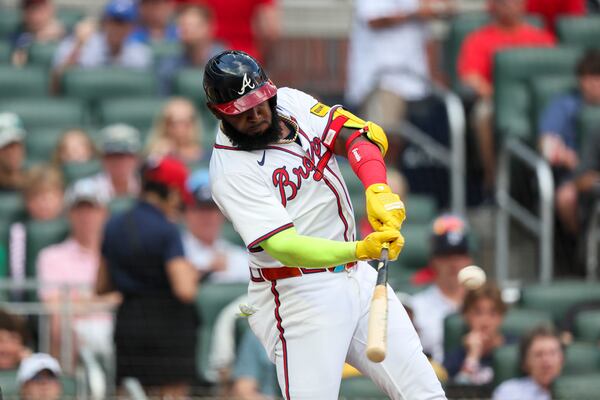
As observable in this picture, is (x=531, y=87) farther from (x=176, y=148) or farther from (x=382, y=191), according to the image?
(x=382, y=191)

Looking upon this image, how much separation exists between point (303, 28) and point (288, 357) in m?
7.34

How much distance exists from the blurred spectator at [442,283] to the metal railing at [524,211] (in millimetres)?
839

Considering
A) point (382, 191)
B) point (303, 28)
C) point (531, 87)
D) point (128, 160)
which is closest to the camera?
point (382, 191)

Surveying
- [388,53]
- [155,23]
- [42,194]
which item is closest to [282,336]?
[42,194]

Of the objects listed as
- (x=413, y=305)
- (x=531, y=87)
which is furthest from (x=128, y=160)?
(x=531, y=87)

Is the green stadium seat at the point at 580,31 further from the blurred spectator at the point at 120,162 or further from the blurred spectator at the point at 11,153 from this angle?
the blurred spectator at the point at 11,153

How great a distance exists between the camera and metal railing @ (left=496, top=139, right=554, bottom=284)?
8898mm

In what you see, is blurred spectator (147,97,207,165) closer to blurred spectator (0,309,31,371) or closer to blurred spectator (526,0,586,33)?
blurred spectator (0,309,31,371)

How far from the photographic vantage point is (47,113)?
32.3 feet

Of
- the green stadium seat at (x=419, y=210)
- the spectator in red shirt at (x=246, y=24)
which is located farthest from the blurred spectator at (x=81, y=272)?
the spectator in red shirt at (x=246, y=24)

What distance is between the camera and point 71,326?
7.78 m

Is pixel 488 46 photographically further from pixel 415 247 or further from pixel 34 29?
pixel 34 29

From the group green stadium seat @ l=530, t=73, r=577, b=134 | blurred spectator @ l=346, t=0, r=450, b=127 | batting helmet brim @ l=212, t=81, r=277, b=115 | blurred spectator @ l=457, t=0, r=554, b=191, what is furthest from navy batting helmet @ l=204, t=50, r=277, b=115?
blurred spectator @ l=346, t=0, r=450, b=127

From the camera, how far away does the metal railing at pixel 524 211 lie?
890 centimetres
